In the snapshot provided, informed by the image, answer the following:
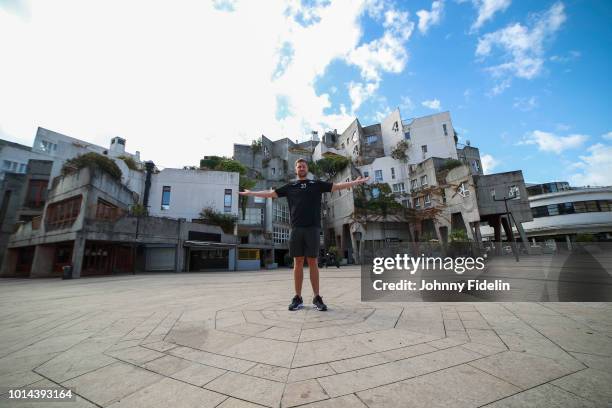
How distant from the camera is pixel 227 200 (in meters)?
27.0

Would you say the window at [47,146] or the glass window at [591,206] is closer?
the window at [47,146]

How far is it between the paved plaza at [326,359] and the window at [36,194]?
3039 centimetres

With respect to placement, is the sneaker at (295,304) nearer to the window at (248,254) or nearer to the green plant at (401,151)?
the window at (248,254)

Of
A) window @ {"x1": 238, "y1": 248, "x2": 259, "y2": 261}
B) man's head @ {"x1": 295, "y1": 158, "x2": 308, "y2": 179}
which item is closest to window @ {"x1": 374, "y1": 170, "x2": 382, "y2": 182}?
window @ {"x1": 238, "y1": 248, "x2": 259, "y2": 261}

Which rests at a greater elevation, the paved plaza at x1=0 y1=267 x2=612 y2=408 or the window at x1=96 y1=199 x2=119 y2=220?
the window at x1=96 y1=199 x2=119 y2=220

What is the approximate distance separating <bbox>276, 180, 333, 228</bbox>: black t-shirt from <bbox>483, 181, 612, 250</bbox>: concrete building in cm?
4137

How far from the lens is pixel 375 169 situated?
3547 centimetres

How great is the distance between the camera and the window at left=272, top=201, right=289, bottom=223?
31330mm

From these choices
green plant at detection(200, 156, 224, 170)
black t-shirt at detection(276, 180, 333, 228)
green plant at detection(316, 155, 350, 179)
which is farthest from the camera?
green plant at detection(316, 155, 350, 179)

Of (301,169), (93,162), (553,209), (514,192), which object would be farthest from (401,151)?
(301,169)

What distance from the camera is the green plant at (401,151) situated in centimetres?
3411

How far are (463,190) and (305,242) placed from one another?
2673 centimetres

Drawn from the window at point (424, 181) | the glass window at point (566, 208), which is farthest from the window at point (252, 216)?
the glass window at point (566, 208)

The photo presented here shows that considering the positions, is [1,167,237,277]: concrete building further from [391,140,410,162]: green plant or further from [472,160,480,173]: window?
[472,160,480,173]: window
